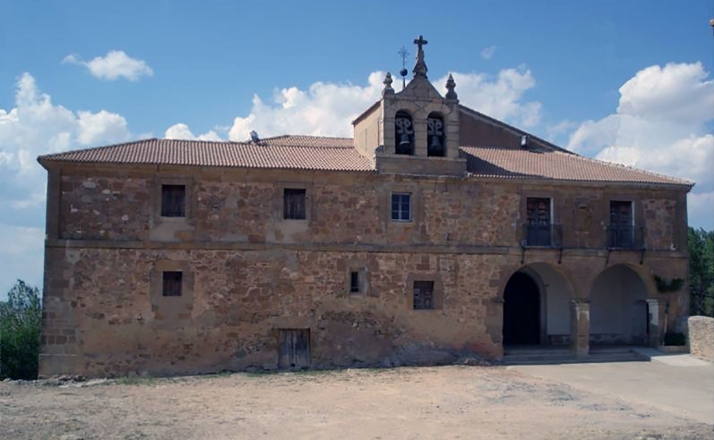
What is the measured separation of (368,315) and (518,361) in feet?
17.2

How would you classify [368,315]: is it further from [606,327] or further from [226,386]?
[606,327]

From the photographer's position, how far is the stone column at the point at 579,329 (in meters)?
24.1

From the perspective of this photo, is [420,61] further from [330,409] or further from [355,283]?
[330,409]

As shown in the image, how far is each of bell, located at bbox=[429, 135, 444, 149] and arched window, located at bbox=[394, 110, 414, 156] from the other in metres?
0.71

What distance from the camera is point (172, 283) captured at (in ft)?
70.8

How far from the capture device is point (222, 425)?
14.2 metres

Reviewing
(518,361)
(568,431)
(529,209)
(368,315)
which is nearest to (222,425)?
(568,431)

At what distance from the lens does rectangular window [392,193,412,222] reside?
23266 millimetres

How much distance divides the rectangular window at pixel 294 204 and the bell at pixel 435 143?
15.1 feet

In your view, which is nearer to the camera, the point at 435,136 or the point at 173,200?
the point at 173,200

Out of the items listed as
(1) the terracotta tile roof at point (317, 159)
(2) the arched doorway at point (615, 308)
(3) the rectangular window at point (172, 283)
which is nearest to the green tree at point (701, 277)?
(2) the arched doorway at point (615, 308)

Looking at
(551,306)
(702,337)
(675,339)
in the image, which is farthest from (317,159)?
(702,337)

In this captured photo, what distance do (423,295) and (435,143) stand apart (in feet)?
16.6

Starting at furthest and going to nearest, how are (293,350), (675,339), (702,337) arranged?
(675,339) < (702,337) < (293,350)
